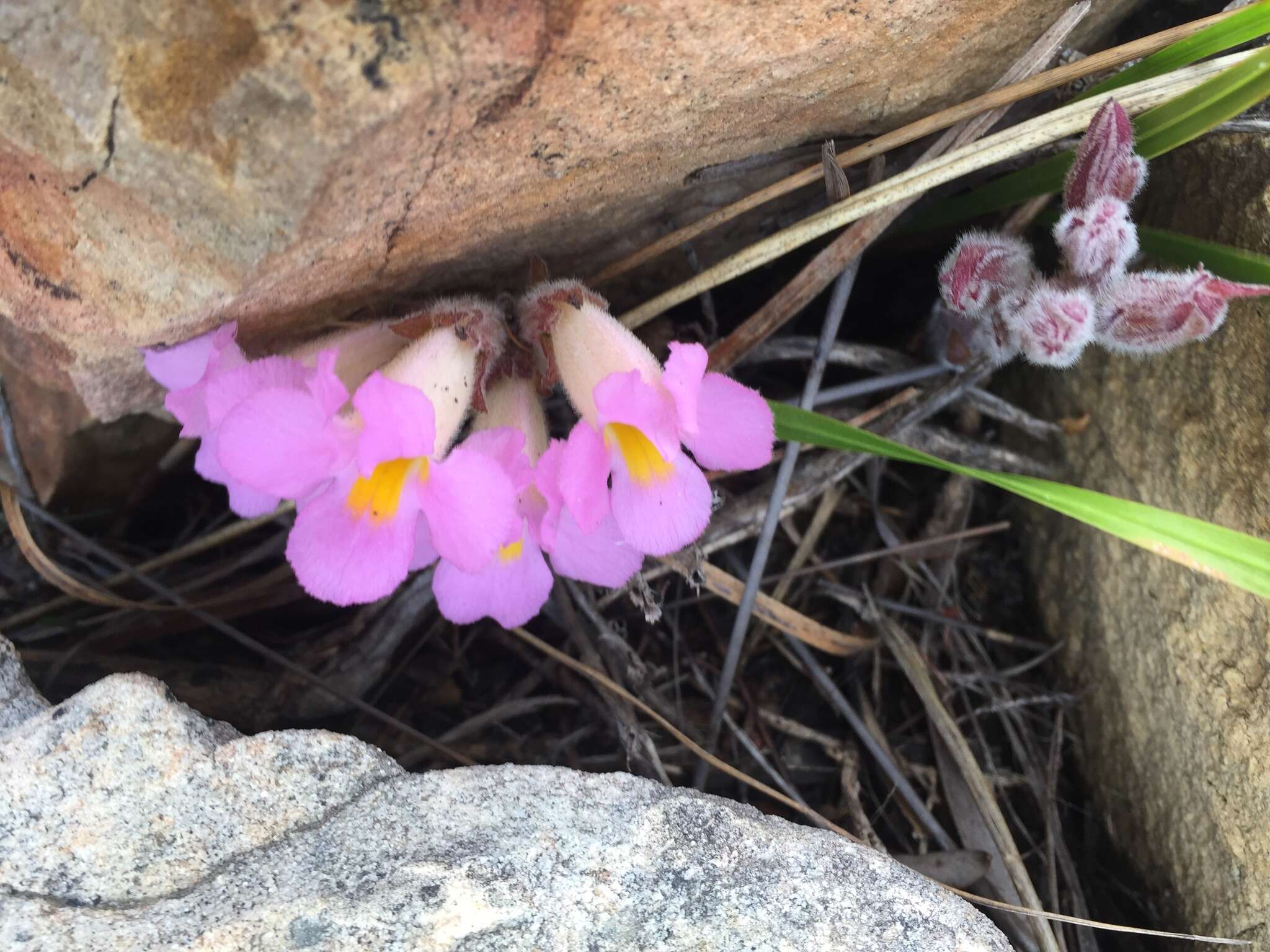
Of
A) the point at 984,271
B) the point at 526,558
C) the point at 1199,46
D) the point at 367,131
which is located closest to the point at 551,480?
the point at 526,558

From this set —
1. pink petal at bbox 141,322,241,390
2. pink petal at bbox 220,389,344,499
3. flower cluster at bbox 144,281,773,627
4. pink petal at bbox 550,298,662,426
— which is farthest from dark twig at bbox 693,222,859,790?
pink petal at bbox 141,322,241,390

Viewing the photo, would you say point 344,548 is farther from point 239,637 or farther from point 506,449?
point 239,637

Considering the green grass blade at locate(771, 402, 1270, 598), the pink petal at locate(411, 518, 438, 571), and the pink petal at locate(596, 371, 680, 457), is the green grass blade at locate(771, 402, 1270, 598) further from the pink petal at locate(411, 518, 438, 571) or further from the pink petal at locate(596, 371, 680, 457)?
the pink petal at locate(411, 518, 438, 571)

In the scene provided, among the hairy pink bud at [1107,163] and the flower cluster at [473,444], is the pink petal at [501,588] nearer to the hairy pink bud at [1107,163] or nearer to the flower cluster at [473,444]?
the flower cluster at [473,444]

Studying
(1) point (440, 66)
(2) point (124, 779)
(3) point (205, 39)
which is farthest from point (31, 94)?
(2) point (124, 779)

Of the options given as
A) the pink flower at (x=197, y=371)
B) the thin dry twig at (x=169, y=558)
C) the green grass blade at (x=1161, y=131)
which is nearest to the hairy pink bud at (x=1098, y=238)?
the green grass blade at (x=1161, y=131)

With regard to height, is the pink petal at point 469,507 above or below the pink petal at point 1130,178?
below
